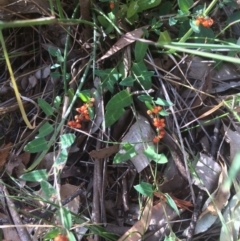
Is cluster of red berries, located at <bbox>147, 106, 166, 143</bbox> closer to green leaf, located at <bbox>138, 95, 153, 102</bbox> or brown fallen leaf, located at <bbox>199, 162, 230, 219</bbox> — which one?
green leaf, located at <bbox>138, 95, 153, 102</bbox>

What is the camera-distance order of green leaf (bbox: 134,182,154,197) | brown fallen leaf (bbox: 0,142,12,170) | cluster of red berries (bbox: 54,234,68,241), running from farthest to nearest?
brown fallen leaf (bbox: 0,142,12,170) < green leaf (bbox: 134,182,154,197) < cluster of red berries (bbox: 54,234,68,241)

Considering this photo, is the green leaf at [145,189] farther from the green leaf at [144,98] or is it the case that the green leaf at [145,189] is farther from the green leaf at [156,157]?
the green leaf at [144,98]

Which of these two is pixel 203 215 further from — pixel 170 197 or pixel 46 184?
pixel 46 184

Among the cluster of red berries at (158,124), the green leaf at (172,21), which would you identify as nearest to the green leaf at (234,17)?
the green leaf at (172,21)

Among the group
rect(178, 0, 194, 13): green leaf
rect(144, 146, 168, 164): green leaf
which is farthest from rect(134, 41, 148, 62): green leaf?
rect(144, 146, 168, 164): green leaf

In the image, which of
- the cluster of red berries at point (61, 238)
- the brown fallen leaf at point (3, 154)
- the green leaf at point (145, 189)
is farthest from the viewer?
the brown fallen leaf at point (3, 154)

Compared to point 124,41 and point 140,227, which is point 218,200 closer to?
point 140,227
